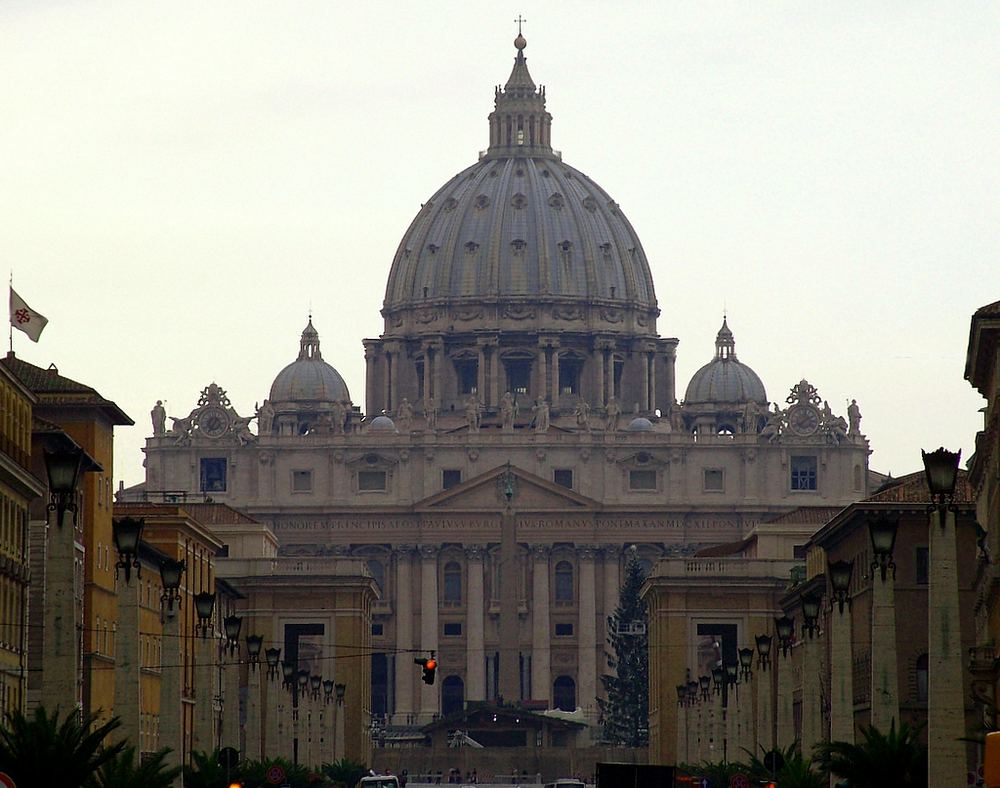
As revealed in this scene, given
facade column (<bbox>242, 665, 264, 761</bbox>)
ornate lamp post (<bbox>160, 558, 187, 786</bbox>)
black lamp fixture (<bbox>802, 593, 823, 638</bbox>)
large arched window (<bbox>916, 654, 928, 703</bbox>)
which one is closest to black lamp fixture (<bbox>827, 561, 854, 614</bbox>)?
black lamp fixture (<bbox>802, 593, 823, 638</bbox>)

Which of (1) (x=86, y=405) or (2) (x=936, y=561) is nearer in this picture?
(2) (x=936, y=561)

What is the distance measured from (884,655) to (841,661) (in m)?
6.09

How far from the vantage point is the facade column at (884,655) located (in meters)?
51.2

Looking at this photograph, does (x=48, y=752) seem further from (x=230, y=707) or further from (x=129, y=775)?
(x=230, y=707)

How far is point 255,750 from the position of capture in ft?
347

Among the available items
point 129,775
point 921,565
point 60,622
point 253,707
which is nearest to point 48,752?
point 60,622

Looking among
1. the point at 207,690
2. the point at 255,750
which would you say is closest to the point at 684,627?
the point at 255,750

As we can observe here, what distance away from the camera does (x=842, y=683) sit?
57.4 m

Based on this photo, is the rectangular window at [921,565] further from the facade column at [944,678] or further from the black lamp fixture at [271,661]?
the facade column at [944,678]

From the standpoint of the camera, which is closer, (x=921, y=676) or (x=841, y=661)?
(x=841, y=661)

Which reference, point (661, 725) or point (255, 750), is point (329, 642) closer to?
point (661, 725)

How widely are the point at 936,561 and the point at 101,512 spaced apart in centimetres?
4833

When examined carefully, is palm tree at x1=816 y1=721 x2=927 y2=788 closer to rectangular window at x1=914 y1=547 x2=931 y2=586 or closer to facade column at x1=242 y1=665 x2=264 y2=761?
facade column at x1=242 y1=665 x2=264 y2=761

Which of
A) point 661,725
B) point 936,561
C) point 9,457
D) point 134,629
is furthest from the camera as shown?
point 661,725
